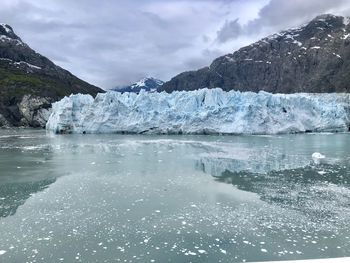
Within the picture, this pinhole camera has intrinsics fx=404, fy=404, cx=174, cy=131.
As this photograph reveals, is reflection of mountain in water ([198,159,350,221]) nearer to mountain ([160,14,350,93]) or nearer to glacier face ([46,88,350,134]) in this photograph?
glacier face ([46,88,350,134])

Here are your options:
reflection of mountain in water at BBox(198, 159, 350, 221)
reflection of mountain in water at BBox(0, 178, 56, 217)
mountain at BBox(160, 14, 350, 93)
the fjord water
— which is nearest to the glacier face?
the fjord water

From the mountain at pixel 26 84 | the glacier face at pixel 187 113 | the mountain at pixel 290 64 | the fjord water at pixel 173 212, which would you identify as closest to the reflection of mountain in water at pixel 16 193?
the fjord water at pixel 173 212

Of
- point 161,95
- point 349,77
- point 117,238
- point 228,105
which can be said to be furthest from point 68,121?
point 349,77

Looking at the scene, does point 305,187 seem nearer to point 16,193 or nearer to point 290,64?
point 16,193

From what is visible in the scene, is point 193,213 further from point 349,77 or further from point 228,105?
point 349,77

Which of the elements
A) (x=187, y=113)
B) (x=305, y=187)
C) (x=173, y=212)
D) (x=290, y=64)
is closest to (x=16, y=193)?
(x=173, y=212)

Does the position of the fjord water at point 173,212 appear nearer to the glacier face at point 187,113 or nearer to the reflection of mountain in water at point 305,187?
the reflection of mountain in water at point 305,187

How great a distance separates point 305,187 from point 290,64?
500 feet

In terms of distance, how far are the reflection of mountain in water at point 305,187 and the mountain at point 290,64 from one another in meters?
117

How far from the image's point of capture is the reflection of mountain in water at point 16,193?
9.25 m

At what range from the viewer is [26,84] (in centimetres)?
8488

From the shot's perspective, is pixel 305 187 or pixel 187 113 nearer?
Result: pixel 305 187

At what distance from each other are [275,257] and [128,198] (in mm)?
4868

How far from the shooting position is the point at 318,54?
14762cm
